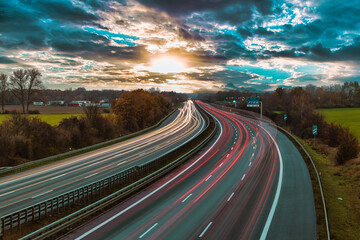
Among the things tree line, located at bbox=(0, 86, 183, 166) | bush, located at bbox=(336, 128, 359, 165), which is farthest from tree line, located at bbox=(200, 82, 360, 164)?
tree line, located at bbox=(0, 86, 183, 166)

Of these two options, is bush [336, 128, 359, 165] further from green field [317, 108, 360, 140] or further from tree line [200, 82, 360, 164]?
green field [317, 108, 360, 140]

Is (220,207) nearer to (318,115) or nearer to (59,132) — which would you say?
(59,132)

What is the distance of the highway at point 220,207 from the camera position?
1361cm

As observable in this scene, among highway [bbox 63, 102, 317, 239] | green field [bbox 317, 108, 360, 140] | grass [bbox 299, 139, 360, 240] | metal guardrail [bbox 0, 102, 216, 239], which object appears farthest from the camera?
green field [bbox 317, 108, 360, 140]

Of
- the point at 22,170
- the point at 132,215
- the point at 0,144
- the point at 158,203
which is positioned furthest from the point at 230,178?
the point at 0,144

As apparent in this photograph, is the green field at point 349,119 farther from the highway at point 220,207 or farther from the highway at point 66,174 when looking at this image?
the highway at point 66,174

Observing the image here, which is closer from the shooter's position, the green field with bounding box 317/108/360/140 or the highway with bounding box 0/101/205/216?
the highway with bounding box 0/101/205/216

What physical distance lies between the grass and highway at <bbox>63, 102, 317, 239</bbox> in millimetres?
1279

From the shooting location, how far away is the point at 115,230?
1389 centimetres

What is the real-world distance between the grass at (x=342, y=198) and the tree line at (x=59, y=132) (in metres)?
35.8

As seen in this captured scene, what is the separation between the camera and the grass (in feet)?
45.6

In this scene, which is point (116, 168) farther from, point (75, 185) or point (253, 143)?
point (253, 143)

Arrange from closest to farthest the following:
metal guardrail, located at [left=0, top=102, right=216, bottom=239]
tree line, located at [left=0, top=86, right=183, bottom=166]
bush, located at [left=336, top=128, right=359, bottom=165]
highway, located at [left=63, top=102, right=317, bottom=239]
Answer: metal guardrail, located at [left=0, top=102, right=216, bottom=239], highway, located at [left=63, top=102, right=317, bottom=239], bush, located at [left=336, top=128, right=359, bottom=165], tree line, located at [left=0, top=86, right=183, bottom=166]

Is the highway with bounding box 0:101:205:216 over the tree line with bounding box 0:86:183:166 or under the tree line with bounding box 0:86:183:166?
under
